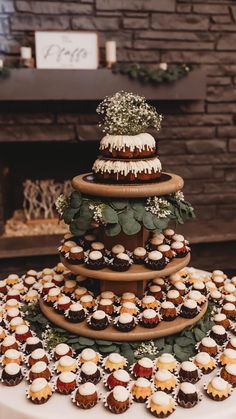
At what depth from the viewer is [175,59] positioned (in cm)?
312

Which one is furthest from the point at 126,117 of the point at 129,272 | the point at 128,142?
the point at 129,272

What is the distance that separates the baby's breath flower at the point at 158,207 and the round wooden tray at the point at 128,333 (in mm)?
318

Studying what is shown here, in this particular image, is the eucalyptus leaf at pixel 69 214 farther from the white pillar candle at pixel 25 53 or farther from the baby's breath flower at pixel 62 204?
the white pillar candle at pixel 25 53

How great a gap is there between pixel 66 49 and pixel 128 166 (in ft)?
5.71

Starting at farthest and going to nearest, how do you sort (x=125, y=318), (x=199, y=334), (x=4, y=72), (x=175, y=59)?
(x=175, y=59) < (x=4, y=72) < (x=199, y=334) < (x=125, y=318)

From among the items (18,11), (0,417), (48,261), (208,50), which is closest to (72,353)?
(0,417)

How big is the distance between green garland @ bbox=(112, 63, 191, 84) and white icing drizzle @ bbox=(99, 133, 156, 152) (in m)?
1.54

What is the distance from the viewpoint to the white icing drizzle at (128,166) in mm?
1396

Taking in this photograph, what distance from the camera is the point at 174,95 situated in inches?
118

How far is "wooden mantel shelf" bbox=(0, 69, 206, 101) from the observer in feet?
9.08

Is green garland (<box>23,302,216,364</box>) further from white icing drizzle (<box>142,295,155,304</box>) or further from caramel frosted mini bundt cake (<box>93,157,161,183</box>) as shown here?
caramel frosted mini bundt cake (<box>93,157,161,183</box>)

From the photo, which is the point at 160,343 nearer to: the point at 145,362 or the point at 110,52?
the point at 145,362

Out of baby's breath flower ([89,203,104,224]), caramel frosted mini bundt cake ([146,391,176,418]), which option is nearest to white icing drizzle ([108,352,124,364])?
caramel frosted mini bundt cake ([146,391,176,418])

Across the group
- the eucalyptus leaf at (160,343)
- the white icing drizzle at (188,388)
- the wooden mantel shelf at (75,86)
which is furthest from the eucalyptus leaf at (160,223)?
the wooden mantel shelf at (75,86)
